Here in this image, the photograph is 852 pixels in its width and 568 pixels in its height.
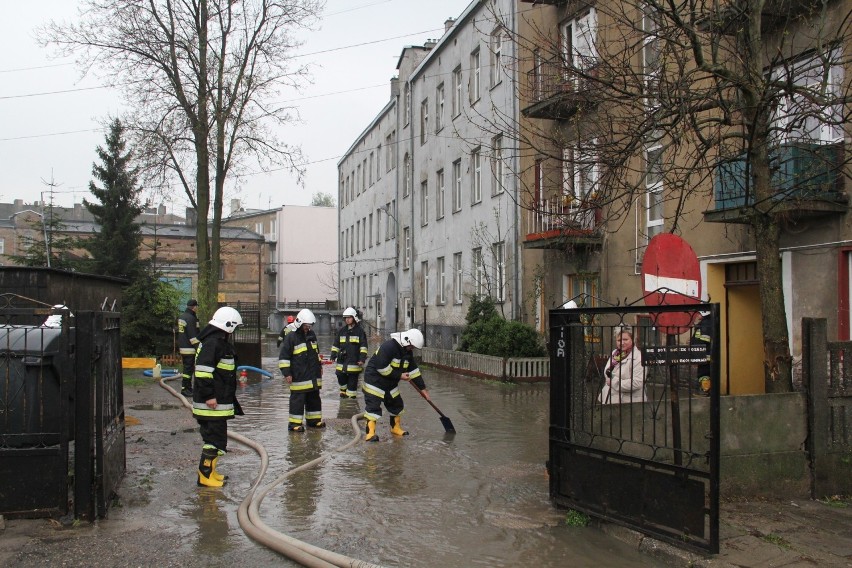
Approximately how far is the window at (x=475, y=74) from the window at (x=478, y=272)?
5.33 meters

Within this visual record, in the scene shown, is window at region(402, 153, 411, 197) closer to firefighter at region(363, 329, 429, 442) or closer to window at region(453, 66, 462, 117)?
window at region(453, 66, 462, 117)

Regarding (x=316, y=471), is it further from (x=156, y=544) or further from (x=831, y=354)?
(x=831, y=354)

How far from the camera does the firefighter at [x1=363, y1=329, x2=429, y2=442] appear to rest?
10266mm

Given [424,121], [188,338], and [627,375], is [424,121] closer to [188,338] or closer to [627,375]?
[188,338]

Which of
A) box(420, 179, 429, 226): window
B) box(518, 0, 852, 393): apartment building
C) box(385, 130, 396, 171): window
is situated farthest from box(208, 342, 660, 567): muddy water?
box(385, 130, 396, 171): window

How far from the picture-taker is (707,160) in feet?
34.4

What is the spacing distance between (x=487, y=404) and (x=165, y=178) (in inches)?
543

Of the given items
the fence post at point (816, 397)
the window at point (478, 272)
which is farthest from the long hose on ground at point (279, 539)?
the window at point (478, 272)

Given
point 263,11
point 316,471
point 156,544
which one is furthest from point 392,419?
point 263,11

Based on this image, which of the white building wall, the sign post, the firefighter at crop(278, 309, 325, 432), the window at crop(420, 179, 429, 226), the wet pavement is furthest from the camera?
the white building wall

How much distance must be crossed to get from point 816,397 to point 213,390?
580 centimetres

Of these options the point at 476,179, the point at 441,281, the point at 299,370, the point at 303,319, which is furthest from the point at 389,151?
the point at 299,370

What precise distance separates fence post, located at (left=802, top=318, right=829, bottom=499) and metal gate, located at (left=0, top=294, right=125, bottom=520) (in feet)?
20.7

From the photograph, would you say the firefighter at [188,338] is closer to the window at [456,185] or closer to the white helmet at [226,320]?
the white helmet at [226,320]
